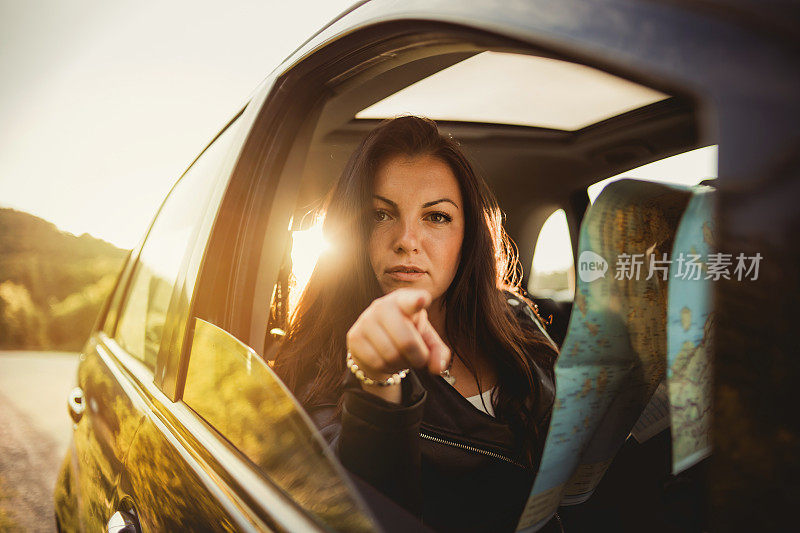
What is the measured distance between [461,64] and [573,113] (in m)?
0.92

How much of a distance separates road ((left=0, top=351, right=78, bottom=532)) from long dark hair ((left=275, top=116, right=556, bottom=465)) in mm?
1584

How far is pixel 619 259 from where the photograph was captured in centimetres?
70

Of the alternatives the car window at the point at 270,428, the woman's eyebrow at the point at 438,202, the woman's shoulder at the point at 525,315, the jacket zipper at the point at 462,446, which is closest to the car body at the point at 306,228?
the car window at the point at 270,428

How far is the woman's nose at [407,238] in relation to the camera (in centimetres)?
157

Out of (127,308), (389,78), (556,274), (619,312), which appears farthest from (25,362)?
(619,312)

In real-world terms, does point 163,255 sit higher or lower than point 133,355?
higher

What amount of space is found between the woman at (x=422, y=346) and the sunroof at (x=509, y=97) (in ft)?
0.60

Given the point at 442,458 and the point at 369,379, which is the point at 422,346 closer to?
the point at 369,379

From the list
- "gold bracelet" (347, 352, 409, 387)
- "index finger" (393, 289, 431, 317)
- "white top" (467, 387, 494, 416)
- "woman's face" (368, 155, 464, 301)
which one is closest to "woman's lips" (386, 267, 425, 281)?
"woman's face" (368, 155, 464, 301)

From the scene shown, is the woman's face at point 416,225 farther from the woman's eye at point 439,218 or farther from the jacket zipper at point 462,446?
the jacket zipper at point 462,446

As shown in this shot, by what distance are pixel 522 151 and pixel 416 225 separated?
1271 millimetres

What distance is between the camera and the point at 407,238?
5.24 feet

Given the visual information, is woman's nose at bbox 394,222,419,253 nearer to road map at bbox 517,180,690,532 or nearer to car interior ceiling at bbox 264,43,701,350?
car interior ceiling at bbox 264,43,701,350

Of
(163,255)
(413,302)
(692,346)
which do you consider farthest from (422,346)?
(163,255)
